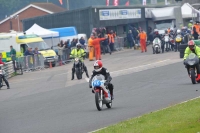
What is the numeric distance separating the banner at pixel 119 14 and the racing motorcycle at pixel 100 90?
34.7 m

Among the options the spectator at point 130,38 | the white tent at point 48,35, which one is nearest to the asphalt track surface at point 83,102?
the white tent at point 48,35

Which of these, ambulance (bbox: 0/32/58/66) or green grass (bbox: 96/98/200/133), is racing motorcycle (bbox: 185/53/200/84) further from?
ambulance (bbox: 0/32/58/66)

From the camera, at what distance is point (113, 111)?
14.1 m

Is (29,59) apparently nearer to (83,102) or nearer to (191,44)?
(191,44)

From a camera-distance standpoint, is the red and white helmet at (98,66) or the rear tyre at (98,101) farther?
the red and white helmet at (98,66)

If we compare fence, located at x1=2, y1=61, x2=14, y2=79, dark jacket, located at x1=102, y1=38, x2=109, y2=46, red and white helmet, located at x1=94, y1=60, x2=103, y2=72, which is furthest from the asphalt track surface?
dark jacket, located at x1=102, y1=38, x2=109, y2=46

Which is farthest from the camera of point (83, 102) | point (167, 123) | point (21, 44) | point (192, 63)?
point (21, 44)

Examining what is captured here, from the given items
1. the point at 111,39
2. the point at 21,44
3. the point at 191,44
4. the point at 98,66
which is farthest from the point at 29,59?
the point at 98,66

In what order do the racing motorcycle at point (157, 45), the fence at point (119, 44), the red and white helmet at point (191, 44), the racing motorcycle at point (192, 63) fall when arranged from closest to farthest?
the racing motorcycle at point (192, 63) → the red and white helmet at point (191, 44) → the racing motorcycle at point (157, 45) → the fence at point (119, 44)

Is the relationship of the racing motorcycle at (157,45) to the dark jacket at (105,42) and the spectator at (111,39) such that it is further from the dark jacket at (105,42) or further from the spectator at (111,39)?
the spectator at (111,39)

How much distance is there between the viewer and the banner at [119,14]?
1957 inches

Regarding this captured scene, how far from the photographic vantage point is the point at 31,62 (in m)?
36.5

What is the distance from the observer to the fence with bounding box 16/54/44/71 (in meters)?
35.7

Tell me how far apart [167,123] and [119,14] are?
4254 cm
